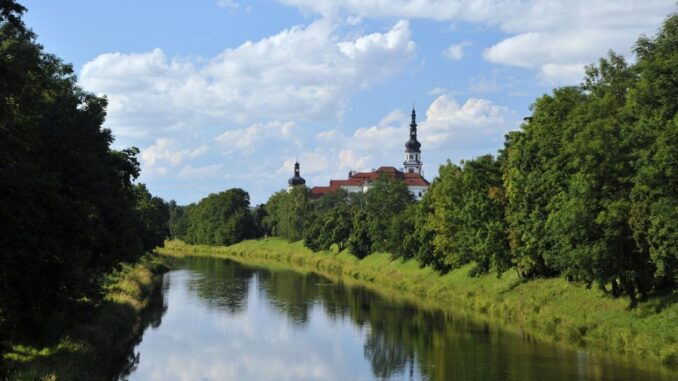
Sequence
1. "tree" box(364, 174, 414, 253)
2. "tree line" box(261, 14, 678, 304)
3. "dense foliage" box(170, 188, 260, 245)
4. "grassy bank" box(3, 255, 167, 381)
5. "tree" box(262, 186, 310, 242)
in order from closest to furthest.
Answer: "grassy bank" box(3, 255, 167, 381), "tree line" box(261, 14, 678, 304), "tree" box(364, 174, 414, 253), "tree" box(262, 186, 310, 242), "dense foliage" box(170, 188, 260, 245)

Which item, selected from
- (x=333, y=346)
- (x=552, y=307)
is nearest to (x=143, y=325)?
(x=333, y=346)

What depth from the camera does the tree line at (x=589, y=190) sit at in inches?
1286

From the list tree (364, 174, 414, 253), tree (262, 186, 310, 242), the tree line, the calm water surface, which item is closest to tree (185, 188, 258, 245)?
tree (262, 186, 310, 242)

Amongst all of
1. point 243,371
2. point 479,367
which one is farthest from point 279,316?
point 479,367

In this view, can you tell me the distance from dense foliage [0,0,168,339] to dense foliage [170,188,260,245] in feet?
401

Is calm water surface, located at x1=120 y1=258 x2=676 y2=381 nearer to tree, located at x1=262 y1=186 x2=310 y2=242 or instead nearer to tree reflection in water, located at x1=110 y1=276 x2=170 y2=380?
tree reflection in water, located at x1=110 y1=276 x2=170 y2=380

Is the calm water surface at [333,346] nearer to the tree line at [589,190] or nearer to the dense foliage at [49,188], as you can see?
the tree line at [589,190]

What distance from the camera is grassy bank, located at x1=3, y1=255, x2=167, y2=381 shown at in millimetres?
25156

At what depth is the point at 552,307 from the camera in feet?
151

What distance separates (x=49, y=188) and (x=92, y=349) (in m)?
15.6

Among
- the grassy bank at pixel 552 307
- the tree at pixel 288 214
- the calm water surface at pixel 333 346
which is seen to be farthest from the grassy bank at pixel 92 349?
the tree at pixel 288 214

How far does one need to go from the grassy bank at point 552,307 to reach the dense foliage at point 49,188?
25.0 meters

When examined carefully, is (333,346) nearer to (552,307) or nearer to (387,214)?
(552,307)

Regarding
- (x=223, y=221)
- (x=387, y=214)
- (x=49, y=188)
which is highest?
(x=223, y=221)
